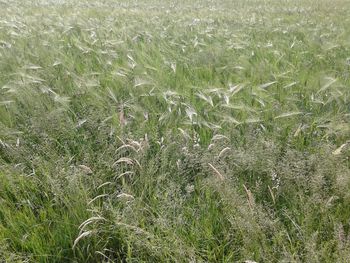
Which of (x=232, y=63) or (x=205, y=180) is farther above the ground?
(x=205, y=180)

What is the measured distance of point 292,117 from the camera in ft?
7.38

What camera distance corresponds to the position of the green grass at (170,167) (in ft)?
4.67

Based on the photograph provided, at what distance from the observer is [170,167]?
6.04 feet

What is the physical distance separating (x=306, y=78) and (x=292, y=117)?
0.87 meters

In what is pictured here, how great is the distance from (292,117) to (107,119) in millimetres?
1094

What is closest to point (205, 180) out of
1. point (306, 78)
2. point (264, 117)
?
point (264, 117)

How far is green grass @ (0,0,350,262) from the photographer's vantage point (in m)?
1.42

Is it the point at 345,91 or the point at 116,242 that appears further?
the point at 345,91

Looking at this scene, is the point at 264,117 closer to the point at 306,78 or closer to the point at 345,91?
the point at 345,91

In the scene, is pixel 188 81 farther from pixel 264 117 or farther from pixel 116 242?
pixel 116 242

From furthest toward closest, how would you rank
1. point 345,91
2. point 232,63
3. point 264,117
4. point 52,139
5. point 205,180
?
point 232,63
point 345,91
point 264,117
point 52,139
point 205,180

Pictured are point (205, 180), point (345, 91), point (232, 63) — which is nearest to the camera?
point (205, 180)

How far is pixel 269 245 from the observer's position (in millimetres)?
1396

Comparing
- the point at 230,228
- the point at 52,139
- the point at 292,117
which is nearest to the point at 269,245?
the point at 230,228
